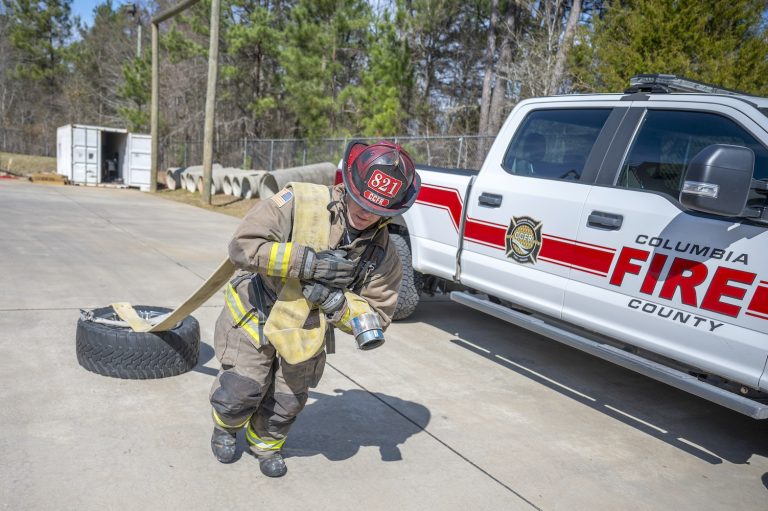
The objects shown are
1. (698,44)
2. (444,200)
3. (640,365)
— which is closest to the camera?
(640,365)

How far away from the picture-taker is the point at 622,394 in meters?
4.44

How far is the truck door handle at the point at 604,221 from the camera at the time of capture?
375cm

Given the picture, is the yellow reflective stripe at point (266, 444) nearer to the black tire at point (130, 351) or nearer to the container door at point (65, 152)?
the black tire at point (130, 351)

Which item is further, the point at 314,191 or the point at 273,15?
the point at 273,15

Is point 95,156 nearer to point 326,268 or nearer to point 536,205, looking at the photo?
point 536,205

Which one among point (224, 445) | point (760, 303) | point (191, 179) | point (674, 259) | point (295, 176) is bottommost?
point (191, 179)

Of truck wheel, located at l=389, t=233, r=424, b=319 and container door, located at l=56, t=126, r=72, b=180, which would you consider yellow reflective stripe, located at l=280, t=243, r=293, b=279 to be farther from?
container door, located at l=56, t=126, r=72, b=180

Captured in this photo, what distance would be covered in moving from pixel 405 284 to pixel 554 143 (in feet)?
5.89

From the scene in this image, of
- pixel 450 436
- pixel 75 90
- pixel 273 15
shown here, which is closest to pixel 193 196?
pixel 273 15

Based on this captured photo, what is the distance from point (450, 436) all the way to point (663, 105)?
8.16ft

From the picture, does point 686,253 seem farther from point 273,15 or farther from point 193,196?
point 273,15

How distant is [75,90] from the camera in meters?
37.9

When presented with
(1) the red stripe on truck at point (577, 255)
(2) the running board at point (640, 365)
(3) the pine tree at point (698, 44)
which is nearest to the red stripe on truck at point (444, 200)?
(2) the running board at point (640, 365)

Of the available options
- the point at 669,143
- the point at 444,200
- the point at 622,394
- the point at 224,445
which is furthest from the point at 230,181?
the point at 224,445
